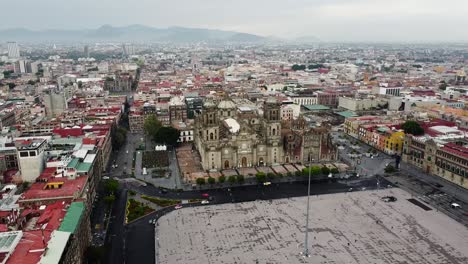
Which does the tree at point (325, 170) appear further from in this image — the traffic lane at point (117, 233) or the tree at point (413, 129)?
the traffic lane at point (117, 233)

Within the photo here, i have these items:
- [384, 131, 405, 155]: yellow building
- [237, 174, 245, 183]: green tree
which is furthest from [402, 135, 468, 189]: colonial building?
[237, 174, 245, 183]: green tree

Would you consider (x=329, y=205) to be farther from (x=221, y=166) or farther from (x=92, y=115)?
(x=92, y=115)

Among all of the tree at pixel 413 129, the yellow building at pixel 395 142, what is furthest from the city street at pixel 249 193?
the tree at pixel 413 129

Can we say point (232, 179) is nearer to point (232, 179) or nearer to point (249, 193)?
point (232, 179)

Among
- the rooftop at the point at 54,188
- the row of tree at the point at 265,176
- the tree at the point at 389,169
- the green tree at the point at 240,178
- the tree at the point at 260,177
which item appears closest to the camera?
the rooftop at the point at 54,188

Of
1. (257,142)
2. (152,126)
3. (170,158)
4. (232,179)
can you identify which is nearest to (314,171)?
(257,142)

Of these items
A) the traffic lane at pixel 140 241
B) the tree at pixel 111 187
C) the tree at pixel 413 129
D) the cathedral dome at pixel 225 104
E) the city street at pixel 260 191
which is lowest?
the traffic lane at pixel 140 241

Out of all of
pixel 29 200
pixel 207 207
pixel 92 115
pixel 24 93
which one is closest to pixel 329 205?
pixel 207 207
